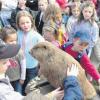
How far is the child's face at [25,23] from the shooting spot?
4.61 m

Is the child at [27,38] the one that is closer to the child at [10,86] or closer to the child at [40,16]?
the child at [40,16]

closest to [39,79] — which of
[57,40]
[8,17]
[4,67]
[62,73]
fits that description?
[62,73]

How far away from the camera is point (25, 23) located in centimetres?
460

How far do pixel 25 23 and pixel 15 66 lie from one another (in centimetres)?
62

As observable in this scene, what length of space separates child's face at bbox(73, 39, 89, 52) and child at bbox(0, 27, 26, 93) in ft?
2.37

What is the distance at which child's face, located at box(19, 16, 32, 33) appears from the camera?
4.61m

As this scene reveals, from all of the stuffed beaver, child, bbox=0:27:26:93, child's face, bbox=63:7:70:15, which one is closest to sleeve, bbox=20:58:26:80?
child, bbox=0:27:26:93

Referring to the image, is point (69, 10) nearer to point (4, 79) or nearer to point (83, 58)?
point (83, 58)

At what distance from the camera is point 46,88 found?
115 inches

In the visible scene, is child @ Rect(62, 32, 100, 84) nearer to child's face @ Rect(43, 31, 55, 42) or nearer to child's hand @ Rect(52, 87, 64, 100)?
child's face @ Rect(43, 31, 55, 42)

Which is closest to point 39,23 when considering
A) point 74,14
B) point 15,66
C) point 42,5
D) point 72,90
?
point 42,5

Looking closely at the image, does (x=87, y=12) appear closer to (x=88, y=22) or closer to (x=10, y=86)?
(x=88, y=22)

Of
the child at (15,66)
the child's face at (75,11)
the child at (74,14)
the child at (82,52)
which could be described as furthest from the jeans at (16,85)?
the child's face at (75,11)

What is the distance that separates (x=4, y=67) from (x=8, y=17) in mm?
4111
